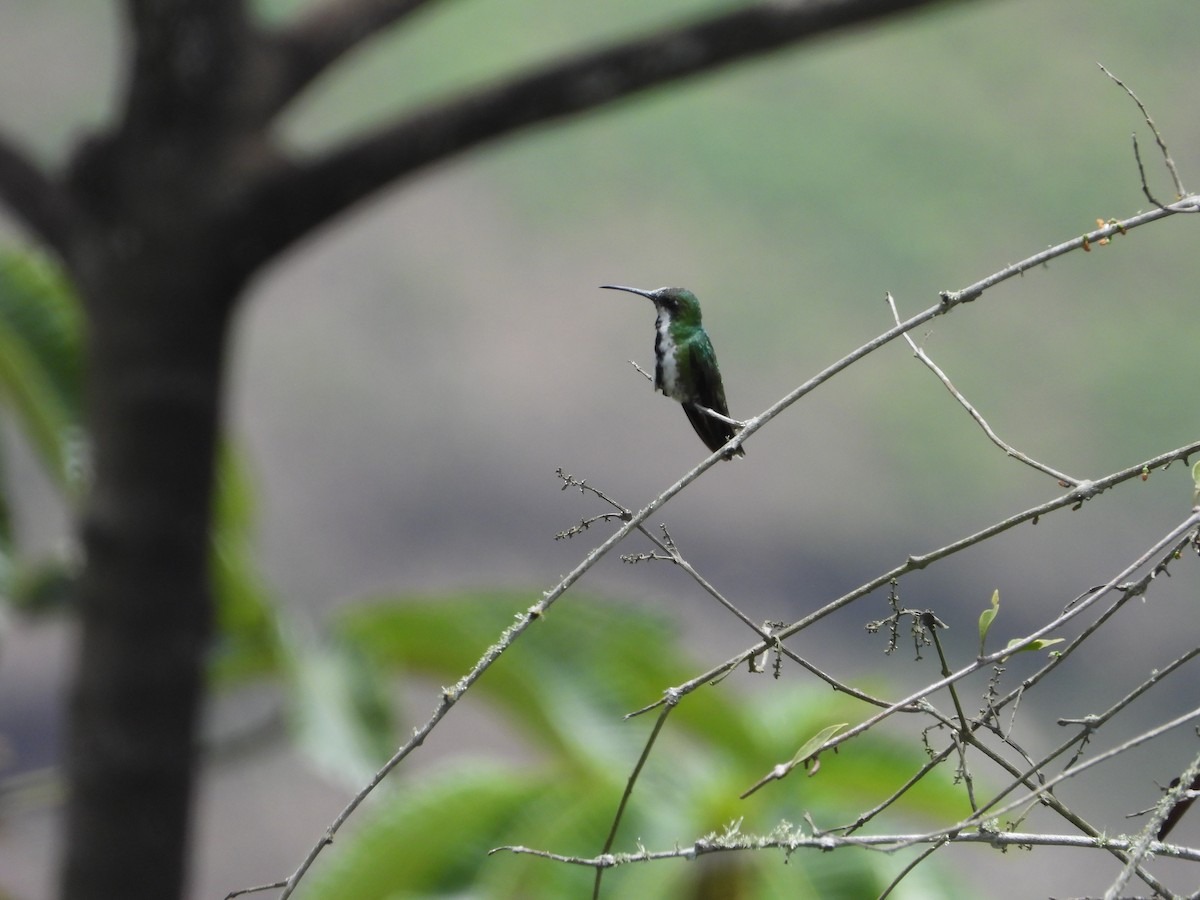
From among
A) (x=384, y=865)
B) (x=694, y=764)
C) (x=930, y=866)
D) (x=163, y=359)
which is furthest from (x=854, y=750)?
(x=163, y=359)

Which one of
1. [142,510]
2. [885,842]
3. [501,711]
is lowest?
[501,711]

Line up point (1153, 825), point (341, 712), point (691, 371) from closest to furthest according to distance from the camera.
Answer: point (1153, 825), point (691, 371), point (341, 712)

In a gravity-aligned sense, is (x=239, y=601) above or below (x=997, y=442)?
below

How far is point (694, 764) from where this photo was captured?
7.25m

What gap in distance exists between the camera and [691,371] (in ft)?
8.51

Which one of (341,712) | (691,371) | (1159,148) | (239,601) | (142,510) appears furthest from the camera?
(239,601)

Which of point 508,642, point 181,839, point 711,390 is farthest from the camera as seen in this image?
point 181,839

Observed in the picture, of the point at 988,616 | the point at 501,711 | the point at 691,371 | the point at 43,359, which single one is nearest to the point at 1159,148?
the point at 988,616

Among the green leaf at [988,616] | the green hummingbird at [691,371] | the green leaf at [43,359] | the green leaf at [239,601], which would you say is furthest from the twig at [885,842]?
the green leaf at [43,359]

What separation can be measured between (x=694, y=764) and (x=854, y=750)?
1120 millimetres

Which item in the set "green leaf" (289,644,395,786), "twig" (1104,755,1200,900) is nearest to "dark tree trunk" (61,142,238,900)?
"green leaf" (289,644,395,786)

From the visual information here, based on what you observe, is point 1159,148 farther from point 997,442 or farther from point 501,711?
point 501,711

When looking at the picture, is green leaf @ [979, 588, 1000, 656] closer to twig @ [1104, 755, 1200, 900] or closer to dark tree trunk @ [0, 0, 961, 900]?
twig @ [1104, 755, 1200, 900]

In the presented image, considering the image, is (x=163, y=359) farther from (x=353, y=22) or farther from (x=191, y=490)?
(x=353, y=22)
